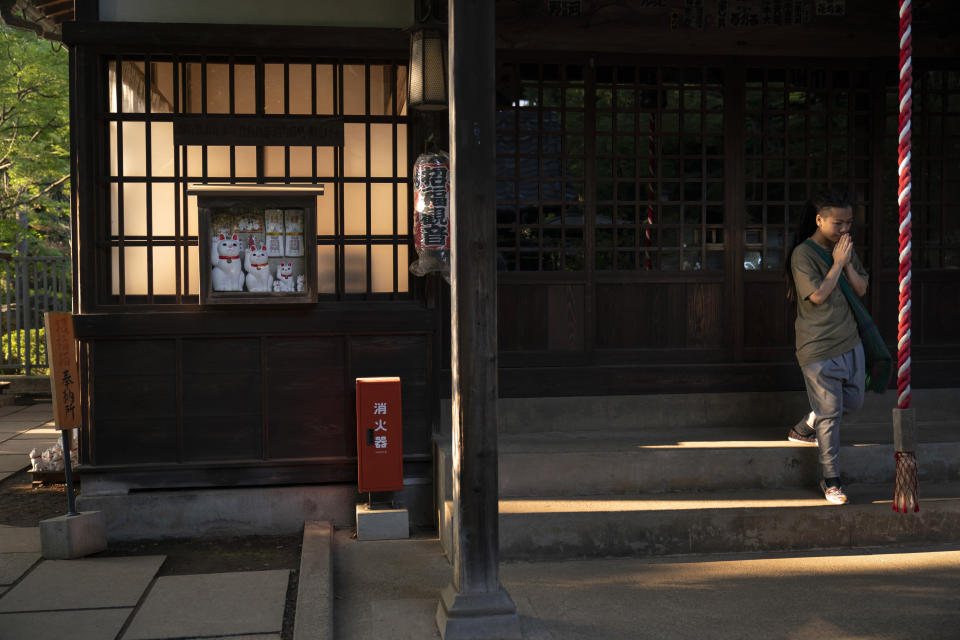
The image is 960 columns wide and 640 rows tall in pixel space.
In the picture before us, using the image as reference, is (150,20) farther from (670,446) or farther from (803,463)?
(803,463)

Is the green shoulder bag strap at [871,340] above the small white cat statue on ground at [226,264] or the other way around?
the other way around

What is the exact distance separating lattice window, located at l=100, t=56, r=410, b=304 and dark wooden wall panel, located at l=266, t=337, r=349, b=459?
1.76 ft

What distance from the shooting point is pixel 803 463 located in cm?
684

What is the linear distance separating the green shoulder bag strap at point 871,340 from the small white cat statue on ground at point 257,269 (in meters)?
4.11

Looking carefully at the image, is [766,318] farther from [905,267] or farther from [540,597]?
[540,597]

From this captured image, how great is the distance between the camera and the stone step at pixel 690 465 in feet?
21.9

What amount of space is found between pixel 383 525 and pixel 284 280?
2.07 m

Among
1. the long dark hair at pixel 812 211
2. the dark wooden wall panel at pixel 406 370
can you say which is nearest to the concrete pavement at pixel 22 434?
the dark wooden wall panel at pixel 406 370

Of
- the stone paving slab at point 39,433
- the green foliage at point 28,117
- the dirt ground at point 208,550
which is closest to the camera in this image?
the dirt ground at point 208,550

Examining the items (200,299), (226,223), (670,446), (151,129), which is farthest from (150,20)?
(670,446)

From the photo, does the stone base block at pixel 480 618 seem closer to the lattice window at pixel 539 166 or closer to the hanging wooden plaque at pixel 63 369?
the hanging wooden plaque at pixel 63 369

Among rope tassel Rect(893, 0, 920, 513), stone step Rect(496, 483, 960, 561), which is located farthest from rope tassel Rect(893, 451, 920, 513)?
stone step Rect(496, 483, 960, 561)

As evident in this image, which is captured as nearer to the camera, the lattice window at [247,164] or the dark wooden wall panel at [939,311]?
the lattice window at [247,164]

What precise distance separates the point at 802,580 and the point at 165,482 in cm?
475
